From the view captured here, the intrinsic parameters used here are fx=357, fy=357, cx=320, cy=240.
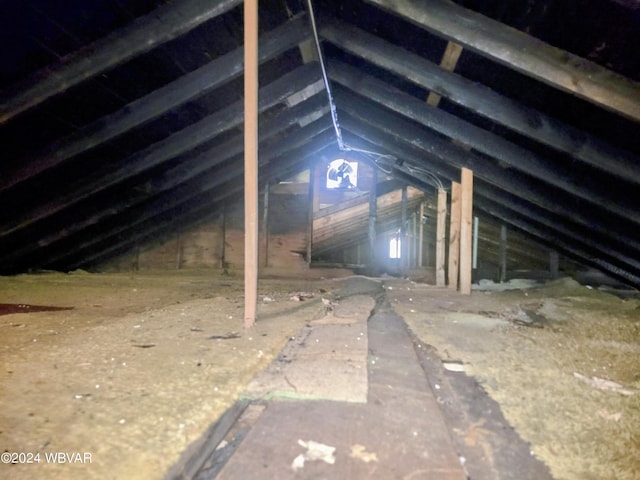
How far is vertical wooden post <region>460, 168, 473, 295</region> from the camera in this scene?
12.1ft

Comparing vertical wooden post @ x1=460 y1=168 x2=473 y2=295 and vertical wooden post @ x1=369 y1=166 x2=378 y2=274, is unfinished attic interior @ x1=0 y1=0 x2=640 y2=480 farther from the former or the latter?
vertical wooden post @ x1=369 y1=166 x2=378 y2=274

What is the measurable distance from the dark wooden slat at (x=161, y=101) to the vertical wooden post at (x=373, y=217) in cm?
361

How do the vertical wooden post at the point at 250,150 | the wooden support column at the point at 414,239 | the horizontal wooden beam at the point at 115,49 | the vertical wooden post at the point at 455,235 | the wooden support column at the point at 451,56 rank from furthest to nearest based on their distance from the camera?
the wooden support column at the point at 414,239 < the vertical wooden post at the point at 455,235 < the wooden support column at the point at 451,56 < the horizontal wooden beam at the point at 115,49 < the vertical wooden post at the point at 250,150

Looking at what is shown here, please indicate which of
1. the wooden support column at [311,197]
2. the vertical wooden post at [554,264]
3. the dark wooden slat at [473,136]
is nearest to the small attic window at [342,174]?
the wooden support column at [311,197]

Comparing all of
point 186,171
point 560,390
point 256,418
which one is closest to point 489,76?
point 560,390

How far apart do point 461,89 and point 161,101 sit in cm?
225

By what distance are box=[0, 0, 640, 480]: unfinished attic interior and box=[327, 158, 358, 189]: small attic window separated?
83 centimetres

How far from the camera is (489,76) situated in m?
2.51

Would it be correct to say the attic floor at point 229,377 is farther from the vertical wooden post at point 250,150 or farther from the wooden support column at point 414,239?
the wooden support column at point 414,239

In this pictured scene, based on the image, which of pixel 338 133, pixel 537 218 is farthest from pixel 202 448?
pixel 338 133

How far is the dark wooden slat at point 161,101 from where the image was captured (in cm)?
265

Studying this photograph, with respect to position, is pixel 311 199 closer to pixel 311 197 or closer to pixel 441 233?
pixel 311 197

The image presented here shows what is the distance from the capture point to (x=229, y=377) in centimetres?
128

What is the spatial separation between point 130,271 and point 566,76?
20.9ft
